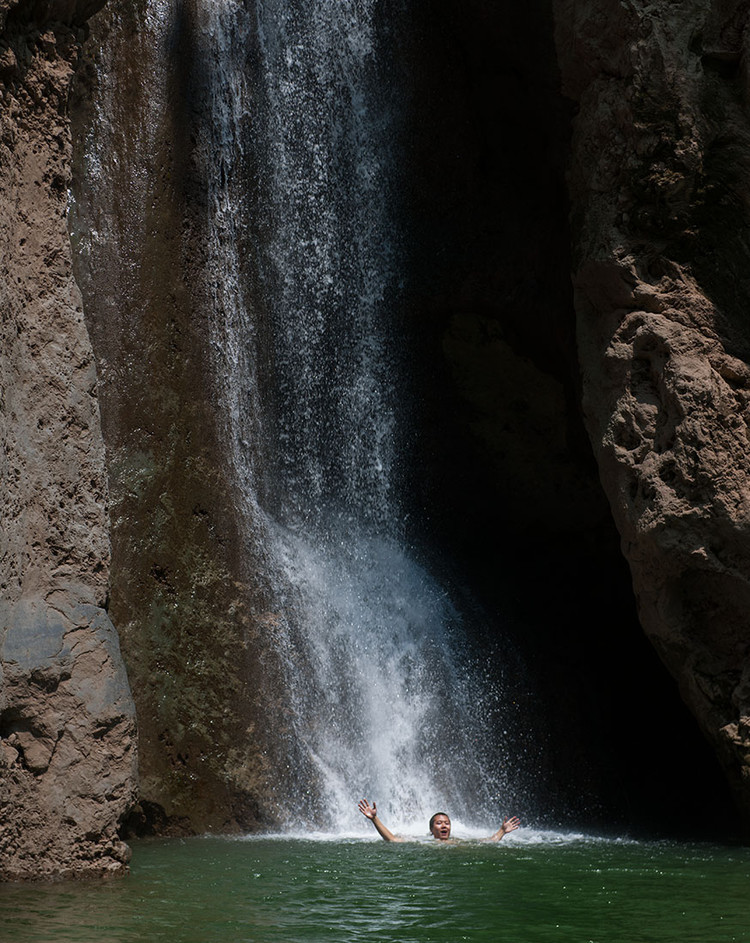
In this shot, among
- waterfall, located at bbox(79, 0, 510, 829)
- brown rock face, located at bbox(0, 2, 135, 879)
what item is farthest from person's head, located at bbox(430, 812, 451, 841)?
brown rock face, located at bbox(0, 2, 135, 879)

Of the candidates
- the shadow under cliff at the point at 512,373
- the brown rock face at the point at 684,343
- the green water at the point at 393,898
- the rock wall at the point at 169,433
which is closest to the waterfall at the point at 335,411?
the rock wall at the point at 169,433

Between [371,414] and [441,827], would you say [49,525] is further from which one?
[371,414]

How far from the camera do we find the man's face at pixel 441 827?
8.29 m

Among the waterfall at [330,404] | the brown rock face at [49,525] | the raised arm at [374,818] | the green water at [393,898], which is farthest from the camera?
the waterfall at [330,404]

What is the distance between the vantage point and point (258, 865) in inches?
277

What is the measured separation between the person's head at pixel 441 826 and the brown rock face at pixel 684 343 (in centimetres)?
224

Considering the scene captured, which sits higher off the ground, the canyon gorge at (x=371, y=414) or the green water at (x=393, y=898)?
the canyon gorge at (x=371, y=414)

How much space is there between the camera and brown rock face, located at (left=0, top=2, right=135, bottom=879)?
617 centimetres

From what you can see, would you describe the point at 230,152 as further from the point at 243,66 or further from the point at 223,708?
the point at 223,708

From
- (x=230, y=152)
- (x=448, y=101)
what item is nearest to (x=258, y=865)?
(x=230, y=152)

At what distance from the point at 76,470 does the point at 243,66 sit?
600 cm

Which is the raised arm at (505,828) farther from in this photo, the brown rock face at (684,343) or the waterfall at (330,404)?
the brown rock face at (684,343)

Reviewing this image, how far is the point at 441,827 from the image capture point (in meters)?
8.30

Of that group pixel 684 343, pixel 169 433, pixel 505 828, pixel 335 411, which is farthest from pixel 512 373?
pixel 505 828
